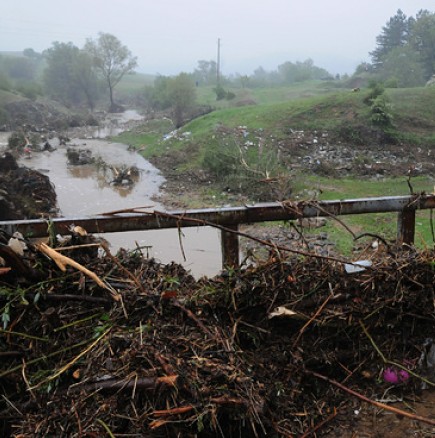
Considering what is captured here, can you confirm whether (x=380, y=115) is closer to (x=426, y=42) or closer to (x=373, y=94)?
(x=373, y=94)

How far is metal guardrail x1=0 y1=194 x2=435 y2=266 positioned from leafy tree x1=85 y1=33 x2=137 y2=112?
65801mm

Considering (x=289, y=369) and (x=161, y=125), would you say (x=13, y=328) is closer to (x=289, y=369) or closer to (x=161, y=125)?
(x=289, y=369)

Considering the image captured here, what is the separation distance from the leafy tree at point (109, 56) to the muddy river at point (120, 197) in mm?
37458

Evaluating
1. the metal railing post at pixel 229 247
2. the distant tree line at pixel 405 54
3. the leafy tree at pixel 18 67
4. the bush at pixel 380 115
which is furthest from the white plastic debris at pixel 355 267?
the leafy tree at pixel 18 67

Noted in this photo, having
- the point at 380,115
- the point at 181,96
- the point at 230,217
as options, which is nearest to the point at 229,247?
the point at 230,217

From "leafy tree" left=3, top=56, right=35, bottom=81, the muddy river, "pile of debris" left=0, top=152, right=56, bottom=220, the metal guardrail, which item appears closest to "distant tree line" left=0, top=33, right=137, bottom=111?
"leafy tree" left=3, top=56, right=35, bottom=81

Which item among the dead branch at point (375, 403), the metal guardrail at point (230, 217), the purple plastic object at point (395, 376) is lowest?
the purple plastic object at point (395, 376)

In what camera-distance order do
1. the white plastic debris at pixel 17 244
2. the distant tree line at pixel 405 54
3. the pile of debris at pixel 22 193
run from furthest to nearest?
1. the distant tree line at pixel 405 54
2. the pile of debris at pixel 22 193
3. the white plastic debris at pixel 17 244

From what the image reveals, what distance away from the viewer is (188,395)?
1586mm

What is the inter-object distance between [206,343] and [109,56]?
2714 inches

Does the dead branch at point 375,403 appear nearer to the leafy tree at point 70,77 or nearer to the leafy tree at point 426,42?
the leafy tree at point 426,42

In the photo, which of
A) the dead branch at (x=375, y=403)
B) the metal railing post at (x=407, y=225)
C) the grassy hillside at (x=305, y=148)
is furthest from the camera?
the grassy hillside at (x=305, y=148)

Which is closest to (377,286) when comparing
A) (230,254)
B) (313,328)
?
(313,328)

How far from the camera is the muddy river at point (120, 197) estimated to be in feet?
28.4
